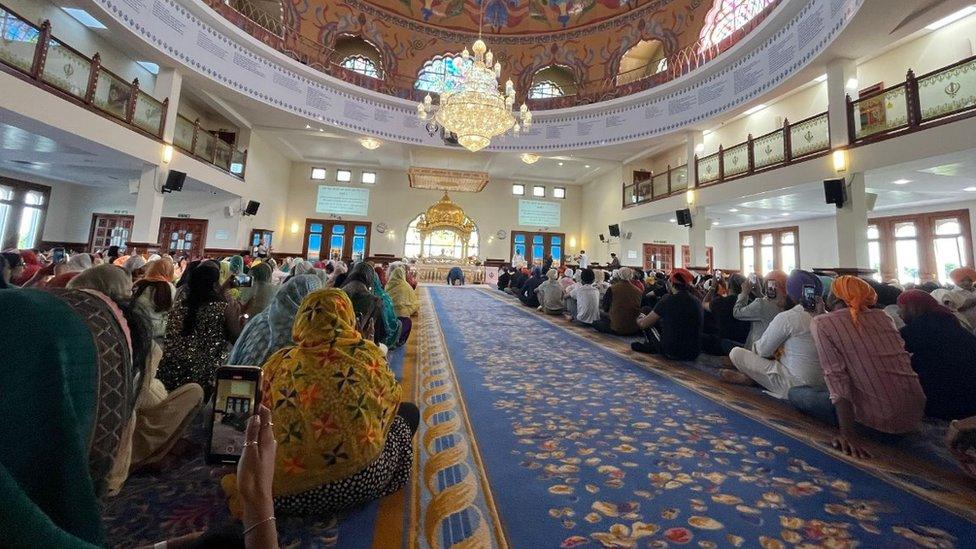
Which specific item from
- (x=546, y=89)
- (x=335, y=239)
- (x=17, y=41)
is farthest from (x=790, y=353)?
(x=335, y=239)

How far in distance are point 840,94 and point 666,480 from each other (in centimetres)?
750

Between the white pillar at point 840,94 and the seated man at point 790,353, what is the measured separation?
17.0ft

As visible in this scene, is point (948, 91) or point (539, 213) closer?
point (948, 91)

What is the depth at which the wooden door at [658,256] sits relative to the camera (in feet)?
40.7

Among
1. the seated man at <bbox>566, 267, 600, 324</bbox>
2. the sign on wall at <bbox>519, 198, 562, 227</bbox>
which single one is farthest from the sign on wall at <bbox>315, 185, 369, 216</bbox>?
the seated man at <bbox>566, 267, 600, 324</bbox>

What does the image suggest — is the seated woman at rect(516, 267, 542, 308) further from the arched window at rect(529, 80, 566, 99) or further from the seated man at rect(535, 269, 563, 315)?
the arched window at rect(529, 80, 566, 99)

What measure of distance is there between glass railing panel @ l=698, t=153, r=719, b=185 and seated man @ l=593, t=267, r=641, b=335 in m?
5.62

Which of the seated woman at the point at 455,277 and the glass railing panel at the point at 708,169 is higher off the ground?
the glass railing panel at the point at 708,169

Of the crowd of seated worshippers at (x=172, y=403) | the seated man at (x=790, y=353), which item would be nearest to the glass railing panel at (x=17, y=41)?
the crowd of seated worshippers at (x=172, y=403)

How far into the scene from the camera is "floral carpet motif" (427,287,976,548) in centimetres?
118

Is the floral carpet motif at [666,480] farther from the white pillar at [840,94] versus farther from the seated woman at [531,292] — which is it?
the white pillar at [840,94]

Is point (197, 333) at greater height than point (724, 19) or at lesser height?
lesser

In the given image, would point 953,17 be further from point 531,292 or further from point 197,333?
point 197,333

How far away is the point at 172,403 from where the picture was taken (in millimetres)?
1438
